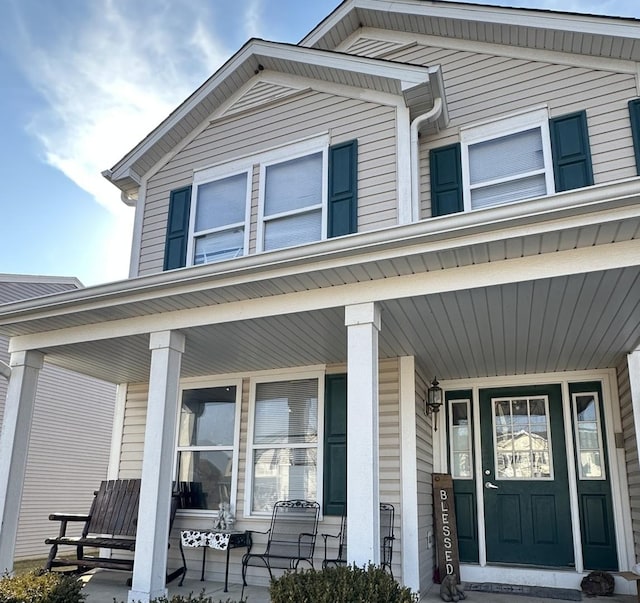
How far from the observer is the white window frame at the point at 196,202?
5953mm

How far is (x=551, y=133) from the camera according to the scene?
5.31m

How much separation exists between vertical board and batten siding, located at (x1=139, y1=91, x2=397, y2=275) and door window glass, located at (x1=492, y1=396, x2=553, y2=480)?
9.32 feet

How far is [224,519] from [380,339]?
105 inches

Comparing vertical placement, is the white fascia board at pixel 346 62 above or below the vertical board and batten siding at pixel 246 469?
above

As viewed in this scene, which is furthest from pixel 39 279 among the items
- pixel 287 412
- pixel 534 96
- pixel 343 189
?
pixel 534 96

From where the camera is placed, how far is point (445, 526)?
246 inches

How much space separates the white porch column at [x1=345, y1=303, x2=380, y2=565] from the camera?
149 inches

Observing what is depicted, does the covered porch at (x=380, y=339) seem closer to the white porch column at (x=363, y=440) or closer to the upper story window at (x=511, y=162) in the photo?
the white porch column at (x=363, y=440)

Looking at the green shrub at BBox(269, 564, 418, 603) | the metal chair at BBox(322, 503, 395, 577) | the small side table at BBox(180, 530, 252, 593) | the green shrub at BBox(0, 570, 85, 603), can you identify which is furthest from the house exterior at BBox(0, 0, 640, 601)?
the green shrub at BBox(0, 570, 85, 603)

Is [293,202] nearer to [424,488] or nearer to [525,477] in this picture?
[424,488]

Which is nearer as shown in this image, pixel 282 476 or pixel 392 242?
pixel 392 242

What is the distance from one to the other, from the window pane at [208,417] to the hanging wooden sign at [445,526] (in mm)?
2342

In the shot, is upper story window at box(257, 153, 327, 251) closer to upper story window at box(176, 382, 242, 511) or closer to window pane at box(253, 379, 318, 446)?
window pane at box(253, 379, 318, 446)

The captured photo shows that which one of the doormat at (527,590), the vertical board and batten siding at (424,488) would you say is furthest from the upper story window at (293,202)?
the doormat at (527,590)
